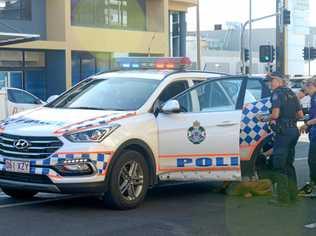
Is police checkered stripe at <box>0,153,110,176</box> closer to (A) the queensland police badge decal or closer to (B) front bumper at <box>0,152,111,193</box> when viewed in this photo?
(B) front bumper at <box>0,152,111,193</box>

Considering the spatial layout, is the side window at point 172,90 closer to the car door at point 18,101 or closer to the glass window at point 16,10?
the car door at point 18,101

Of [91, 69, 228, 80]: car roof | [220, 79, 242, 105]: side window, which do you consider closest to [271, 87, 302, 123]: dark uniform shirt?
[220, 79, 242, 105]: side window

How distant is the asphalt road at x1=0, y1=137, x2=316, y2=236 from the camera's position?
6.88 m

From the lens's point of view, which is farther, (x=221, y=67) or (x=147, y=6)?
(x=221, y=67)

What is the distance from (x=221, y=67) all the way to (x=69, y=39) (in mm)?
38981

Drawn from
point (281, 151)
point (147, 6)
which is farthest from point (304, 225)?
point (147, 6)

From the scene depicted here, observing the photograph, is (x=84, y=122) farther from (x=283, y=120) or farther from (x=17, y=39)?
(x=17, y=39)

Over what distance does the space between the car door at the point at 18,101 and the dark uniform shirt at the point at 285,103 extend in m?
12.3

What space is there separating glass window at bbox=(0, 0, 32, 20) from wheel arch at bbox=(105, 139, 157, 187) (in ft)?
71.5

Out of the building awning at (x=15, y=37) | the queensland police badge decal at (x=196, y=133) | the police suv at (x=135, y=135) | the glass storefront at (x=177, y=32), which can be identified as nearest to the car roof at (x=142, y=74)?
the police suv at (x=135, y=135)

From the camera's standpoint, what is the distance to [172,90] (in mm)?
8875

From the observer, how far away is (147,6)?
3609 centimetres

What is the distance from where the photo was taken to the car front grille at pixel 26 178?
7.54 meters

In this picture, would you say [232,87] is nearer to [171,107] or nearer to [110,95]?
[171,107]
